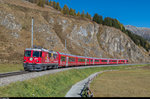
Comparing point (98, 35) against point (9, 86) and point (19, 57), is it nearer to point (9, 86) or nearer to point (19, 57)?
point (19, 57)

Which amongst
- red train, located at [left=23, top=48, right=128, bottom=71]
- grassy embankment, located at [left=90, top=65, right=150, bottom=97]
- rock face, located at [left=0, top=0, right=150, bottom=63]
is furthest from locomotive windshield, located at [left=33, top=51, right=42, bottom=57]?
rock face, located at [left=0, top=0, right=150, bottom=63]

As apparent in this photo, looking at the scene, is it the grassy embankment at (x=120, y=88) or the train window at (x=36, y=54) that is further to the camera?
the train window at (x=36, y=54)

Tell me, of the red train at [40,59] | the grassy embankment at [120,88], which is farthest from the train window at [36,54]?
the grassy embankment at [120,88]

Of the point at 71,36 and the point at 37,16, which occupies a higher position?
the point at 37,16

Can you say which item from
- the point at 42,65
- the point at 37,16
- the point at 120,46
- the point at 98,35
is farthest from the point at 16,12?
the point at 120,46

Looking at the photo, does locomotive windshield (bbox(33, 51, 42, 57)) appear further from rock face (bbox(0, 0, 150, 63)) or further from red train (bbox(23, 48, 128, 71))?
rock face (bbox(0, 0, 150, 63))

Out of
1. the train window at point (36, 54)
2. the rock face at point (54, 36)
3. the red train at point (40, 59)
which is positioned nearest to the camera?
the red train at point (40, 59)

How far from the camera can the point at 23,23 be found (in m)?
67.6

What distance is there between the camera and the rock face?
5686 centimetres

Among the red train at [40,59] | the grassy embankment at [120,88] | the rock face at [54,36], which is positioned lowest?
the grassy embankment at [120,88]

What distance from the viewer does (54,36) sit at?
253ft

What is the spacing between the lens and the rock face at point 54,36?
56862mm

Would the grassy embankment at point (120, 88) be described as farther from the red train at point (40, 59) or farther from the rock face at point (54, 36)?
the rock face at point (54, 36)

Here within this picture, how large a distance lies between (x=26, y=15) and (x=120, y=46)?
69.4 m
